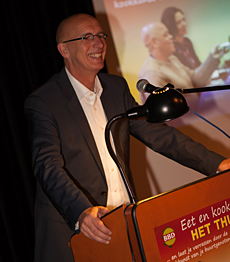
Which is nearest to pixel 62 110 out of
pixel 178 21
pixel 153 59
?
pixel 153 59

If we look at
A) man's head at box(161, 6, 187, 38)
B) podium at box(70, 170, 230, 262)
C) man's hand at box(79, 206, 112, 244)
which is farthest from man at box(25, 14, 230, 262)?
man's head at box(161, 6, 187, 38)

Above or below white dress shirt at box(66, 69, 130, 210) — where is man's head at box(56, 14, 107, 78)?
above

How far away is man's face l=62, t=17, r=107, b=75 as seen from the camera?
198 cm

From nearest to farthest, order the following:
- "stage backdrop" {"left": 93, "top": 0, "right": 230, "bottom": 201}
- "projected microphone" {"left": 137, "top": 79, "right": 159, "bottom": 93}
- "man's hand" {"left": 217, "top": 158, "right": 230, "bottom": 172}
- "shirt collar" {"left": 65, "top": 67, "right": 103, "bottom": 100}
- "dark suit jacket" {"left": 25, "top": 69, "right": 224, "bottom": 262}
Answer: "projected microphone" {"left": 137, "top": 79, "right": 159, "bottom": 93}
"man's hand" {"left": 217, "top": 158, "right": 230, "bottom": 172}
"dark suit jacket" {"left": 25, "top": 69, "right": 224, "bottom": 262}
"shirt collar" {"left": 65, "top": 67, "right": 103, "bottom": 100}
"stage backdrop" {"left": 93, "top": 0, "right": 230, "bottom": 201}

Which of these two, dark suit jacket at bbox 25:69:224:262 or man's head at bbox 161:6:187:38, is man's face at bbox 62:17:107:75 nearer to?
dark suit jacket at bbox 25:69:224:262

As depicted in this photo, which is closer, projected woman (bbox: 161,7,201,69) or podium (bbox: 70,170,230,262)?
podium (bbox: 70,170,230,262)

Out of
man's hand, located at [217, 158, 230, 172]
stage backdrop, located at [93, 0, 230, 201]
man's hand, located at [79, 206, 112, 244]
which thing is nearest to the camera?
man's hand, located at [79, 206, 112, 244]

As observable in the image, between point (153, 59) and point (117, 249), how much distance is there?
2.48 meters

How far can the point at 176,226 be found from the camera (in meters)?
1.02

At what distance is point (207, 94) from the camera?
3520mm

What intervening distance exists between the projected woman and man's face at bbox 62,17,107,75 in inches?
57.6

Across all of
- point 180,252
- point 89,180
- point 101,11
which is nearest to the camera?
point 180,252

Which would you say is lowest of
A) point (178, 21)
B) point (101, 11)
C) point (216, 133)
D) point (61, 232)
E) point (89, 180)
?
point (216, 133)

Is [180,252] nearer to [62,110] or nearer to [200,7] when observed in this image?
[62,110]
